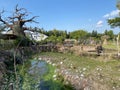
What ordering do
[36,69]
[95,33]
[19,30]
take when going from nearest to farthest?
[36,69], [19,30], [95,33]

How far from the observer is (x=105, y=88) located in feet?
29.5

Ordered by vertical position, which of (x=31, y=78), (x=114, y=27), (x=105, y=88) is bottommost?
(x=105, y=88)

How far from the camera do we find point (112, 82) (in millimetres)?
9844

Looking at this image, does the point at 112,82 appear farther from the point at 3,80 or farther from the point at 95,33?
the point at 95,33

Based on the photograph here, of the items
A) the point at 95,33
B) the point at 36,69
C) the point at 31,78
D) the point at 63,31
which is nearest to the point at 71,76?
the point at 31,78

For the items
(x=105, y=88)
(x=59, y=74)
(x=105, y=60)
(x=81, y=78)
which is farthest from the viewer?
(x=105, y=60)

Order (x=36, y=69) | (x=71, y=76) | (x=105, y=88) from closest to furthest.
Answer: (x=36, y=69) < (x=105, y=88) < (x=71, y=76)

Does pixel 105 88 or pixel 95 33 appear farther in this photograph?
pixel 95 33

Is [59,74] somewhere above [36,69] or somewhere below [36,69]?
below

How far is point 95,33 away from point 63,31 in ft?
51.4

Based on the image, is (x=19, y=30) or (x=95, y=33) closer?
(x=19, y=30)

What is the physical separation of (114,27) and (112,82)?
67.1 ft

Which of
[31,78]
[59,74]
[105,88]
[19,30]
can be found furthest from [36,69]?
[19,30]

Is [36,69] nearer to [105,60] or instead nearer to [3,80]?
[3,80]
